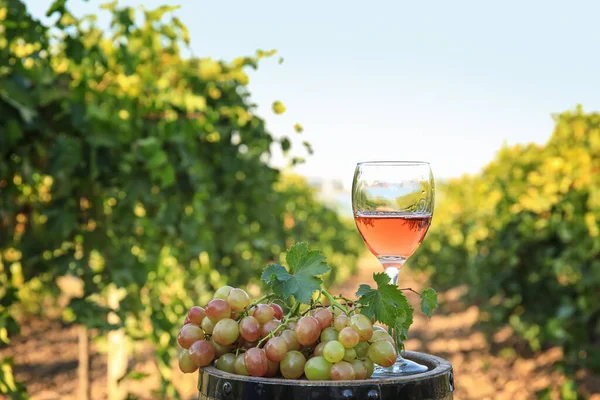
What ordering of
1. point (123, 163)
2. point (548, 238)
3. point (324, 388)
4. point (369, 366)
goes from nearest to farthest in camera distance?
point (324, 388), point (369, 366), point (123, 163), point (548, 238)

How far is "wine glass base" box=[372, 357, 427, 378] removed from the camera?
1256 millimetres

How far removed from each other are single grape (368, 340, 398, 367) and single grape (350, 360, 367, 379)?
0.02 m

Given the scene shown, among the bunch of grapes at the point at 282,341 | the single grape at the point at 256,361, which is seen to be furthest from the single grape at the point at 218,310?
the single grape at the point at 256,361

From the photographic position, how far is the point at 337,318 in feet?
3.87

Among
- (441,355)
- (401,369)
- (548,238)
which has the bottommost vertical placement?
(441,355)

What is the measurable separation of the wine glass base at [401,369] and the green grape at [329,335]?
130 millimetres

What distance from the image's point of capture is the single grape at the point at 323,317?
46.9 inches

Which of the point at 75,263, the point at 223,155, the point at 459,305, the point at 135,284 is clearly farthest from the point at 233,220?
the point at 459,305

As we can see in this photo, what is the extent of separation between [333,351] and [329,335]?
0.05 m

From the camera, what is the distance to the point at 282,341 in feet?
3.78

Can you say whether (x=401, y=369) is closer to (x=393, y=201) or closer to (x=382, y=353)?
(x=382, y=353)

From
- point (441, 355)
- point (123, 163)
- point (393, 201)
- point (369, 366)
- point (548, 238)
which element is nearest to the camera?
point (369, 366)

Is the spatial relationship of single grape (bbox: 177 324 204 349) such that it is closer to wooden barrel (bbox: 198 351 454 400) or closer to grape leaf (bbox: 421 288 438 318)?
wooden barrel (bbox: 198 351 454 400)

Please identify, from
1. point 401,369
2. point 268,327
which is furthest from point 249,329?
point 401,369
